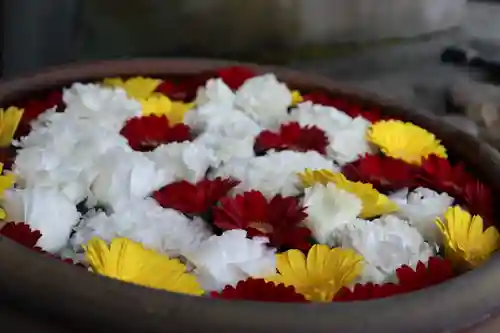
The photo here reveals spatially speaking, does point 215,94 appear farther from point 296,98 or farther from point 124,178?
point 124,178

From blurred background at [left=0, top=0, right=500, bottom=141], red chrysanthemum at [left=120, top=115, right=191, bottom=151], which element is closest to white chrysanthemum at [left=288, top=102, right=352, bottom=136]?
red chrysanthemum at [left=120, top=115, right=191, bottom=151]

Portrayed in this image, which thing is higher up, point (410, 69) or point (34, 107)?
point (34, 107)

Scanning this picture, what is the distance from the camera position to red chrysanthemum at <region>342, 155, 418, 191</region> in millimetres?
621

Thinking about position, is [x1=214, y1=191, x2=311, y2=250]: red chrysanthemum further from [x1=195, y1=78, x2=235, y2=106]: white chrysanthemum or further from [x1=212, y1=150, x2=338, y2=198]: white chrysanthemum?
[x1=195, y1=78, x2=235, y2=106]: white chrysanthemum

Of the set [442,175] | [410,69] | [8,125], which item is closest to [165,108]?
[8,125]

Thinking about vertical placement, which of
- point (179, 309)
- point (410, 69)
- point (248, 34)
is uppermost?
point (179, 309)

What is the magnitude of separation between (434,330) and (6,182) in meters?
0.30

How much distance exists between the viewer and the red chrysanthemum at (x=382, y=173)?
621 mm

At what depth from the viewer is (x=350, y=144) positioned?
2.21 feet

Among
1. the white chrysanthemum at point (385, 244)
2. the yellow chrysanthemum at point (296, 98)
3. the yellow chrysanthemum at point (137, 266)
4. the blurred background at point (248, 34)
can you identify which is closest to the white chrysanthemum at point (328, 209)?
the white chrysanthemum at point (385, 244)

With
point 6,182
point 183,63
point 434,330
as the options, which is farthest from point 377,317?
point 183,63

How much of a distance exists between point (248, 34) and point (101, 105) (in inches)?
17.5

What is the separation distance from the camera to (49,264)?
0.40 metres

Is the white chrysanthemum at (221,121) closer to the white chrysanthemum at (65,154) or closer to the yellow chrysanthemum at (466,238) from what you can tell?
the white chrysanthemum at (65,154)
